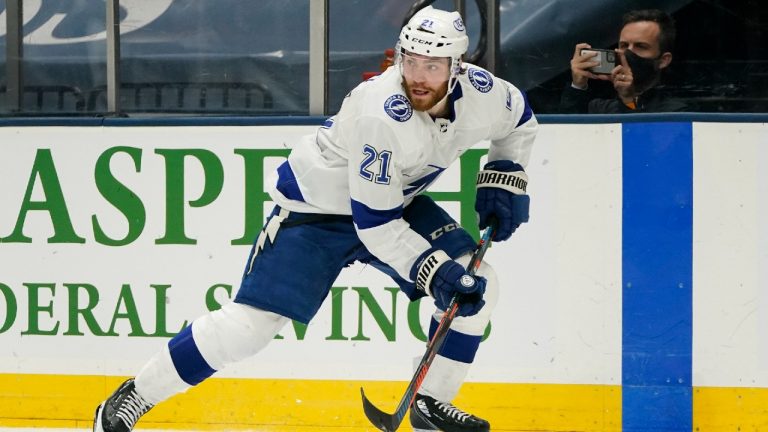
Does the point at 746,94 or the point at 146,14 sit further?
the point at 146,14

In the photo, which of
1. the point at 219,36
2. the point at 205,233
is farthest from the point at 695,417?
the point at 219,36

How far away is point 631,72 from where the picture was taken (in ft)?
12.2

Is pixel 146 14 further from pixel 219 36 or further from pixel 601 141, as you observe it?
pixel 601 141

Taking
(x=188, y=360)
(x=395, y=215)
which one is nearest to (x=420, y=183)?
(x=395, y=215)

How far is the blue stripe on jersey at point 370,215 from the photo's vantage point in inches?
111

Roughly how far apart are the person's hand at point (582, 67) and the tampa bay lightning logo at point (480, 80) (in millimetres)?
782

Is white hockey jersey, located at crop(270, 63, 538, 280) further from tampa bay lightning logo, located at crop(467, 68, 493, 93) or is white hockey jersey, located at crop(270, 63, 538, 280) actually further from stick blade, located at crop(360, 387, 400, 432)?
stick blade, located at crop(360, 387, 400, 432)

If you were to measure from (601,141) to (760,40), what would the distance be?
1.75 feet

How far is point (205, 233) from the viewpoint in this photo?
3.71 meters

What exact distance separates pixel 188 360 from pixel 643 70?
1526 mm

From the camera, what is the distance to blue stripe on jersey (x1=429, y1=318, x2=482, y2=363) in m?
3.08

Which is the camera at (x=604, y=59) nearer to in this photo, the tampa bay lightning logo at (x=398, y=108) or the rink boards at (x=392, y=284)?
the rink boards at (x=392, y=284)

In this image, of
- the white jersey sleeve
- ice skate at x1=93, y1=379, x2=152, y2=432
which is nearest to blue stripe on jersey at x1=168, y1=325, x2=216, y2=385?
ice skate at x1=93, y1=379, x2=152, y2=432

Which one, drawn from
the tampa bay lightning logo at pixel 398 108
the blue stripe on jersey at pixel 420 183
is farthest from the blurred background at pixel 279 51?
the tampa bay lightning logo at pixel 398 108
